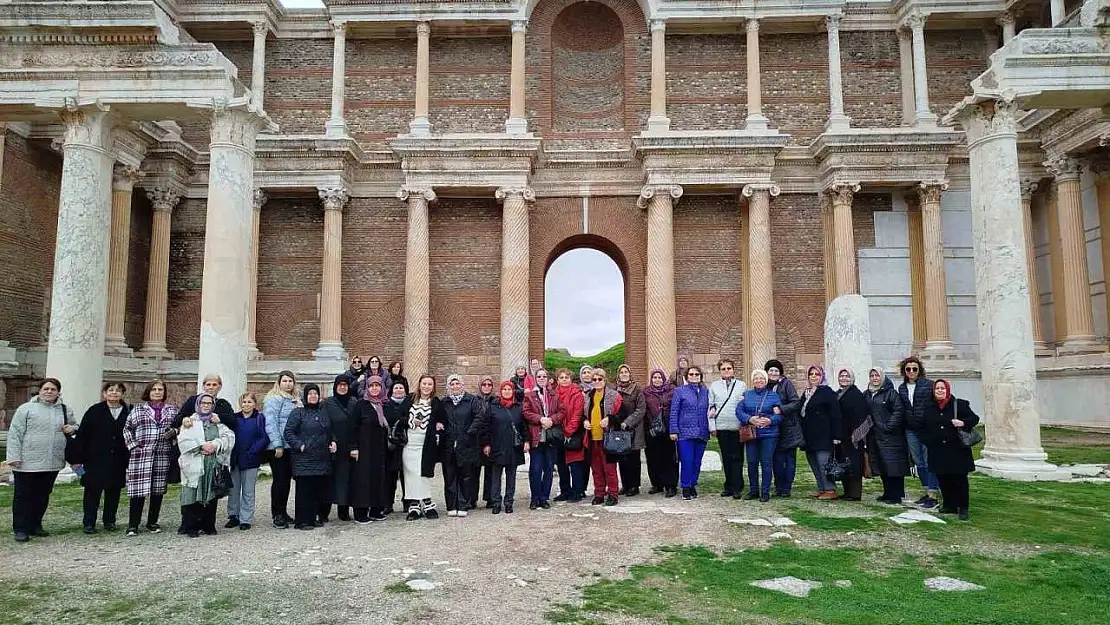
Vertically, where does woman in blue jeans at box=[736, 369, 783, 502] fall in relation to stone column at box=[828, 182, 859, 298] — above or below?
below

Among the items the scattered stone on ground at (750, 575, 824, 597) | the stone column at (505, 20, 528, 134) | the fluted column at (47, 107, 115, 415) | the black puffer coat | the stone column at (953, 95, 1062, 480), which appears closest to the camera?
the scattered stone on ground at (750, 575, 824, 597)

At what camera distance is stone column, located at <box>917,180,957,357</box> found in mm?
20141

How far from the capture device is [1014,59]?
39.1 feet

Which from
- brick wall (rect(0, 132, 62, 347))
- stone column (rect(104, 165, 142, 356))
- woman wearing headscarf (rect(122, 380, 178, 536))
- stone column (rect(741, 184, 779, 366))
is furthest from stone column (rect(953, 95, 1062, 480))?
brick wall (rect(0, 132, 62, 347))

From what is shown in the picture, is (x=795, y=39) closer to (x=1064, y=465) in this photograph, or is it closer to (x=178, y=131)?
(x=1064, y=465)

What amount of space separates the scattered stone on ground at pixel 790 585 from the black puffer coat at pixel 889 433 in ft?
11.9

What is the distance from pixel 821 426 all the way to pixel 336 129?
1658 centimetres

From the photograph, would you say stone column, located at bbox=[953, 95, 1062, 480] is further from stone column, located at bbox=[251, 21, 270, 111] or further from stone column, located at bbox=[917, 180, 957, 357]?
stone column, located at bbox=[251, 21, 270, 111]

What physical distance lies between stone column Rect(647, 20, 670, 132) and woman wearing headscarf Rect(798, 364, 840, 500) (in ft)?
41.3

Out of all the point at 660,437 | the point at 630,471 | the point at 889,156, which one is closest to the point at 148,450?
the point at 630,471

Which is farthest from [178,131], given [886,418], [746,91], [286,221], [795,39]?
[886,418]

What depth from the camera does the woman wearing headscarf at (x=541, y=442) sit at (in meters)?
9.21

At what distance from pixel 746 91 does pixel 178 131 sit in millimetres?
16994

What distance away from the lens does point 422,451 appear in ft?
28.5
